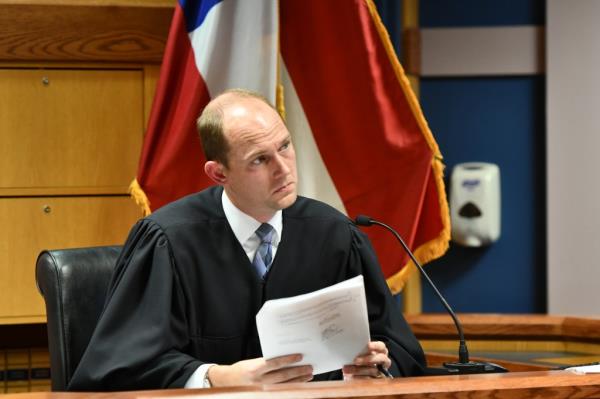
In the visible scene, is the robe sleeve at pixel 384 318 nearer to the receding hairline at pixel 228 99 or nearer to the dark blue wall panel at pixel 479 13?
the receding hairline at pixel 228 99

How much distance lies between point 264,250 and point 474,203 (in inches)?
83.2

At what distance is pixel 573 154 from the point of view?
15.4 feet

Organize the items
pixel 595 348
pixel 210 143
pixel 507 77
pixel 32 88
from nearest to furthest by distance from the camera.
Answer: pixel 210 143 < pixel 595 348 < pixel 32 88 < pixel 507 77

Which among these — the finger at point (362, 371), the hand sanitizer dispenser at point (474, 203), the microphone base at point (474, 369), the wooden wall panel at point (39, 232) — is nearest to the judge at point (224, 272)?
the finger at point (362, 371)

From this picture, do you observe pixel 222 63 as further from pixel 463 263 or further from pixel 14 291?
pixel 463 263

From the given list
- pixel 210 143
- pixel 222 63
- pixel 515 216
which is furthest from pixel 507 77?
pixel 210 143

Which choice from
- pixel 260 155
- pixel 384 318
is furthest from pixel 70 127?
pixel 384 318

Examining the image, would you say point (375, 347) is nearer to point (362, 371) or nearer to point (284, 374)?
point (362, 371)

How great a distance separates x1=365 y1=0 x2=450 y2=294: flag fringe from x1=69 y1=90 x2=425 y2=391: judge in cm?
119

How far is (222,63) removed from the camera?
12.8 feet

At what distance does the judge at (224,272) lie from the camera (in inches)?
95.0

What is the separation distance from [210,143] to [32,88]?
62.1 inches

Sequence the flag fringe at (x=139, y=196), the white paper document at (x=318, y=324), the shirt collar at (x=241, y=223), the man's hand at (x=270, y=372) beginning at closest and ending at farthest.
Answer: the white paper document at (x=318, y=324) → the man's hand at (x=270, y=372) → the shirt collar at (x=241, y=223) → the flag fringe at (x=139, y=196)

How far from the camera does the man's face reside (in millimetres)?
2523
